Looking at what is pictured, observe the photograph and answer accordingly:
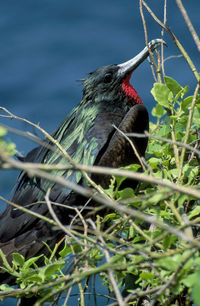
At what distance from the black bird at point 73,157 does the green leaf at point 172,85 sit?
0.32 m

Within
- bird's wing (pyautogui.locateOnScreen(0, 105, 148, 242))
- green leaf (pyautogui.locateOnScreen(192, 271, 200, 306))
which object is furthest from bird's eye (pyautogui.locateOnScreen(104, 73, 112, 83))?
green leaf (pyautogui.locateOnScreen(192, 271, 200, 306))

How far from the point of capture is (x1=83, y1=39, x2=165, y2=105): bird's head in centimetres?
138

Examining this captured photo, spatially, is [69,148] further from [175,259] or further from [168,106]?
[175,259]

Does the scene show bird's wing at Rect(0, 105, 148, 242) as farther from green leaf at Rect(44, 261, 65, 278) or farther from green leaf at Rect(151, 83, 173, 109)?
green leaf at Rect(44, 261, 65, 278)

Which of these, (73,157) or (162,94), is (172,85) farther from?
(73,157)

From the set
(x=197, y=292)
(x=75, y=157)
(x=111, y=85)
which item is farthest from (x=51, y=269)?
(x=111, y=85)

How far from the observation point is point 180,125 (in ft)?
2.74

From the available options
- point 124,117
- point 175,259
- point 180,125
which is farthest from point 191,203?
point 124,117

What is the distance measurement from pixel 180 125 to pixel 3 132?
1.56 feet

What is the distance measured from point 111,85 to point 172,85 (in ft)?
1.80

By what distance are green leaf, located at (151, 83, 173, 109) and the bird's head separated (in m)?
0.55

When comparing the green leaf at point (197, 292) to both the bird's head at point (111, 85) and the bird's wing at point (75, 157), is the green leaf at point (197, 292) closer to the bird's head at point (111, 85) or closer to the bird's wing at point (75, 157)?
the bird's wing at point (75, 157)

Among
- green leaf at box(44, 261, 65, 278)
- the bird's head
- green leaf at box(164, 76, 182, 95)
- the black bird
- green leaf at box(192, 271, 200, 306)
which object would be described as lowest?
green leaf at box(192, 271, 200, 306)

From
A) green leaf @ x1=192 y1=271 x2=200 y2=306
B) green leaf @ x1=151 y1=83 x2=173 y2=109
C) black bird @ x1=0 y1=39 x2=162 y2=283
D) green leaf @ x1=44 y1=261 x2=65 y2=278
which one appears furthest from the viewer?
Answer: black bird @ x1=0 y1=39 x2=162 y2=283
